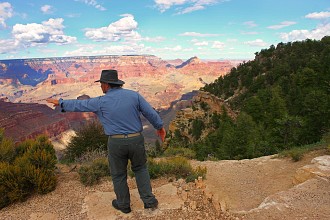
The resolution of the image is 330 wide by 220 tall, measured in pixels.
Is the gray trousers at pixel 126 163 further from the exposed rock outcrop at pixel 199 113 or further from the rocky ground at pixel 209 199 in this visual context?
the exposed rock outcrop at pixel 199 113

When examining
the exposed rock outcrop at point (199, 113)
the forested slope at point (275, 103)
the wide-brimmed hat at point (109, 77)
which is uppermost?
the wide-brimmed hat at point (109, 77)

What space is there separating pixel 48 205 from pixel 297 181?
5.63 metres

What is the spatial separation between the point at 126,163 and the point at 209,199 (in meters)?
1.92

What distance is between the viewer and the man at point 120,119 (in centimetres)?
466

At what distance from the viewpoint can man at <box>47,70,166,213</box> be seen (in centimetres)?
466

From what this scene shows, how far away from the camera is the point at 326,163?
7.22 m

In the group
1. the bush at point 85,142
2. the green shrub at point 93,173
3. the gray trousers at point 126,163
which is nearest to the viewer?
the gray trousers at point 126,163

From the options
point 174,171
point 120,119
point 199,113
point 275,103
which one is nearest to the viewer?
point 120,119

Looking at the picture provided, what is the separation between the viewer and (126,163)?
4918 mm

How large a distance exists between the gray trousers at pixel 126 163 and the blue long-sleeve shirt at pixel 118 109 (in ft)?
0.60

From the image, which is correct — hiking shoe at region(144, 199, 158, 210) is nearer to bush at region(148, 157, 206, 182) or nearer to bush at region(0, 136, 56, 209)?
bush at region(148, 157, 206, 182)

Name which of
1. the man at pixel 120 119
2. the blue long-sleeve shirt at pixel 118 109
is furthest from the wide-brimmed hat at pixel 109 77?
the blue long-sleeve shirt at pixel 118 109

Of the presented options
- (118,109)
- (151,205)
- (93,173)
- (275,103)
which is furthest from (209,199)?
(275,103)

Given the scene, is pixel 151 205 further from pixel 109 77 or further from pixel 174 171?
pixel 109 77
